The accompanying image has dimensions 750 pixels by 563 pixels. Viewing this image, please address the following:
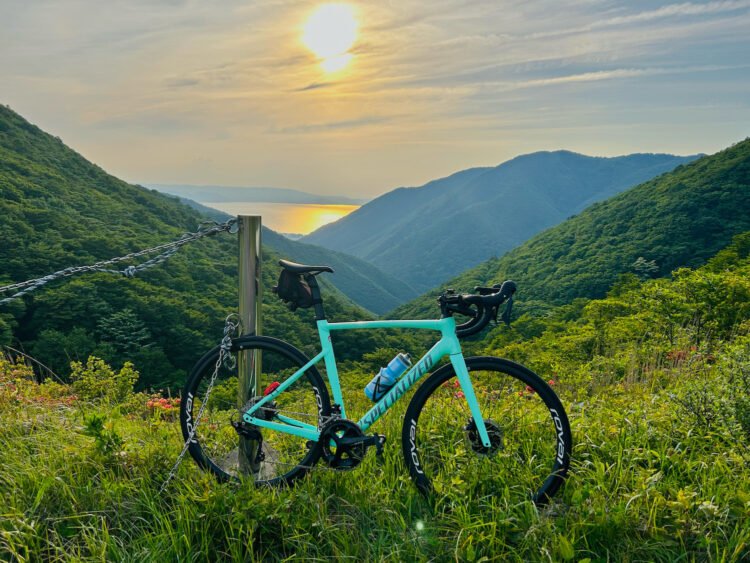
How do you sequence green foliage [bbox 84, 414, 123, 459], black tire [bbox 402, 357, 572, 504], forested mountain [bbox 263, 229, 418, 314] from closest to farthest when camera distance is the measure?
black tire [bbox 402, 357, 572, 504]
green foliage [bbox 84, 414, 123, 459]
forested mountain [bbox 263, 229, 418, 314]

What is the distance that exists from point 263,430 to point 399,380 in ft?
3.99

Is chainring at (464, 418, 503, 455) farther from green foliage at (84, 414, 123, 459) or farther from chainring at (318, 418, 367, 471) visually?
green foliage at (84, 414, 123, 459)

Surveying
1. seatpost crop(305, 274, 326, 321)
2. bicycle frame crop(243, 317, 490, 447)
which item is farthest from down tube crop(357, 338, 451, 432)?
seatpost crop(305, 274, 326, 321)

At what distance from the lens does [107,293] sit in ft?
145

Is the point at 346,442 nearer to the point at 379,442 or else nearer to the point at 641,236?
the point at 379,442

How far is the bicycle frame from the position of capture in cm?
286

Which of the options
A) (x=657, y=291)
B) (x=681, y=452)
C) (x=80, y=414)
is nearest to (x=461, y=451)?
(x=681, y=452)

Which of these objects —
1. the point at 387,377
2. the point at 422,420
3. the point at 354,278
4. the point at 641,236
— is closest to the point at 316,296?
the point at 387,377

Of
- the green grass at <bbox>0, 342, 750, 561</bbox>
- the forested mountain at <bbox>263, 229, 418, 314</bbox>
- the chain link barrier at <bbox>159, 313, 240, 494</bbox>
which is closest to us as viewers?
the green grass at <bbox>0, 342, 750, 561</bbox>

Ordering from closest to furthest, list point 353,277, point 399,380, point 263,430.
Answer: point 399,380, point 263,430, point 353,277

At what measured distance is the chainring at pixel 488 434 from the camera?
2998 millimetres

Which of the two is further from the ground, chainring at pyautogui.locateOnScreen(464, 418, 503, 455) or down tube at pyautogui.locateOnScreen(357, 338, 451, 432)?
down tube at pyautogui.locateOnScreen(357, 338, 451, 432)

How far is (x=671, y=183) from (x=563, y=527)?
295 ft

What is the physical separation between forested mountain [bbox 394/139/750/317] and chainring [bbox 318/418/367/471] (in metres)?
54.7
